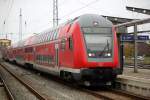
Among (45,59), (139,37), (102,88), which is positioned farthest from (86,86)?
(139,37)

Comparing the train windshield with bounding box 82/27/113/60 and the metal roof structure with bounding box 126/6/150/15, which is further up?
the metal roof structure with bounding box 126/6/150/15

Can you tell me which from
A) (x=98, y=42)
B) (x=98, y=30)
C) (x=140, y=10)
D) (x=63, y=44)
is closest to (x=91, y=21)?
(x=98, y=30)

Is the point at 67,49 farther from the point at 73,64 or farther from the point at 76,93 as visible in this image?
the point at 76,93

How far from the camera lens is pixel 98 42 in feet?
53.9

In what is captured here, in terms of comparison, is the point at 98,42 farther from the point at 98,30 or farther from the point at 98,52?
the point at 98,30

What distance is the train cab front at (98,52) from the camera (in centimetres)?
1603

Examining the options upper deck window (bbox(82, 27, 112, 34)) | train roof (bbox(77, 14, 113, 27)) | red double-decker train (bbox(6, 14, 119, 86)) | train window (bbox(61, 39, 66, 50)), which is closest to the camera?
red double-decker train (bbox(6, 14, 119, 86))

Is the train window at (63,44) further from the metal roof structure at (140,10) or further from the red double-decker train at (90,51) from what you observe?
the metal roof structure at (140,10)

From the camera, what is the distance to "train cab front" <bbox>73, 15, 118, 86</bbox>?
52.6ft

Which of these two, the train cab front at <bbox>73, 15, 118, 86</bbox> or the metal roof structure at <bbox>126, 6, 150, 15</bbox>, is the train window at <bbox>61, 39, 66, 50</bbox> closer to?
the train cab front at <bbox>73, 15, 118, 86</bbox>

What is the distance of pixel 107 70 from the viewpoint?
16219 millimetres

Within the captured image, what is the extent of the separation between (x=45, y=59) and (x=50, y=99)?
378 inches

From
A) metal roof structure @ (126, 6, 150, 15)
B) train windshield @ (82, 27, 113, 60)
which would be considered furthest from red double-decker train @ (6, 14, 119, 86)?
metal roof structure @ (126, 6, 150, 15)

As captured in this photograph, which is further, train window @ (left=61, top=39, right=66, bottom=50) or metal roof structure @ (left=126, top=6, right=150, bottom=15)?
metal roof structure @ (left=126, top=6, right=150, bottom=15)
